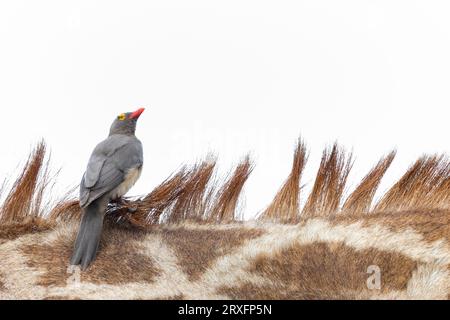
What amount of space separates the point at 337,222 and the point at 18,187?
5.16ft

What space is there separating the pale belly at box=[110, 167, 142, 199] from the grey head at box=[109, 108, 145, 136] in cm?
27

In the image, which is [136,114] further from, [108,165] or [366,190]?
[366,190]

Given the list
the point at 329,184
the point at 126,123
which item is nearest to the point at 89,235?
the point at 126,123

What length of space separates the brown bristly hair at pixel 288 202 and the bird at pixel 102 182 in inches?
27.4

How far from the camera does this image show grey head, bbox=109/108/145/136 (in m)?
3.41

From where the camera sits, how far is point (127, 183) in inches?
124

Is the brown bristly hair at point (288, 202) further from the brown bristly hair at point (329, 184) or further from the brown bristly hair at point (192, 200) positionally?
the brown bristly hair at point (192, 200)

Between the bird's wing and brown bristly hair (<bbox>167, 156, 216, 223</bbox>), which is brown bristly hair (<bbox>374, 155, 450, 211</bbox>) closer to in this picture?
brown bristly hair (<bbox>167, 156, 216, 223</bbox>)

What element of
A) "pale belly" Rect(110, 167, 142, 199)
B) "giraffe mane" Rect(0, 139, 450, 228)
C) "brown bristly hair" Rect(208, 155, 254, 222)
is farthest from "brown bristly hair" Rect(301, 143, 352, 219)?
"pale belly" Rect(110, 167, 142, 199)

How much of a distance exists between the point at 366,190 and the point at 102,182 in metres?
1.28

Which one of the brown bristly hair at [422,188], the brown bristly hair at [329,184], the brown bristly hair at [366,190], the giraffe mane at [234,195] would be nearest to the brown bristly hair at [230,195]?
the giraffe mane at [234,195]

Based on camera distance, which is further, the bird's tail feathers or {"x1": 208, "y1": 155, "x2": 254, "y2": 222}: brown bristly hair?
{"x1": 208, "y1": 155, "x2": 254, "y2": 222}: brown bristly hair
